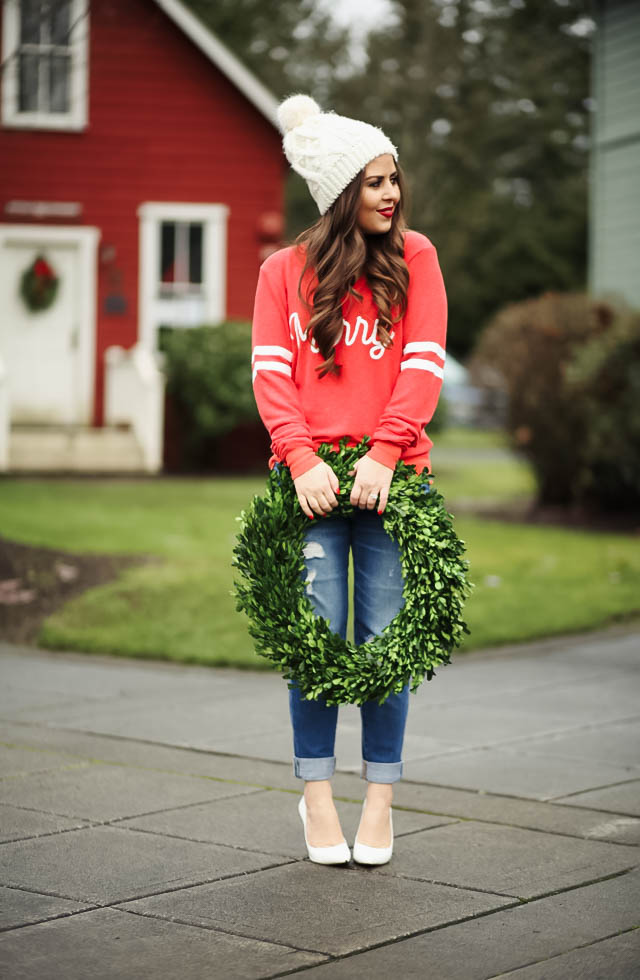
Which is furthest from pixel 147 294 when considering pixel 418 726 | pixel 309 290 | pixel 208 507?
pixel 309 290

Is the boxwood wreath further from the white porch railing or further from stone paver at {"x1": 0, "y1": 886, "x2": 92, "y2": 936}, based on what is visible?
the white porch railing

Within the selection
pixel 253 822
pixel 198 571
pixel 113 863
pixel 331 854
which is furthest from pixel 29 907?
pixel 198 571

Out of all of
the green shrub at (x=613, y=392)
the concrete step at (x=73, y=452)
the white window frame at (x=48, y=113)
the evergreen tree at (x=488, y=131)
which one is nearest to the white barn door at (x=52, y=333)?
the concrete step at (x=73, y=452)

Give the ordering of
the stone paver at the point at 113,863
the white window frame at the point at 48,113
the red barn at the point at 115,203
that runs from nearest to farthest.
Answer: the stone paver at the point at 113,863, the white window frame at the point at 48,113, the red barn at the point at 115,203

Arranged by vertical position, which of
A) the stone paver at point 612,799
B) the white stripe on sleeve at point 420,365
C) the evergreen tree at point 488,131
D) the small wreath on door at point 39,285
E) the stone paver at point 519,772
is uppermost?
the evergreen tree at point 488,131

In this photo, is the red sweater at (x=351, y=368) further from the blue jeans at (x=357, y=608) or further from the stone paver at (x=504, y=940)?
the stone paver at (x=504, y=940)

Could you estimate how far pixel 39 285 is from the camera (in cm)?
1720

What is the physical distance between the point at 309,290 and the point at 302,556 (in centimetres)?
73

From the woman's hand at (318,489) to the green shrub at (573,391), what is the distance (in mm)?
9175

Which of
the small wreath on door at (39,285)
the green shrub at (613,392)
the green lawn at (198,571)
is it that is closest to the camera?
the green lawn at (198,571)

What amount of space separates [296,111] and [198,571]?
5.60 metres

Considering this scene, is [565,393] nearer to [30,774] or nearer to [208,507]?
[208,507]

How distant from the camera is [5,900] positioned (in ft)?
11.5

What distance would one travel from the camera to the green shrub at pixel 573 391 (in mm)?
12633
